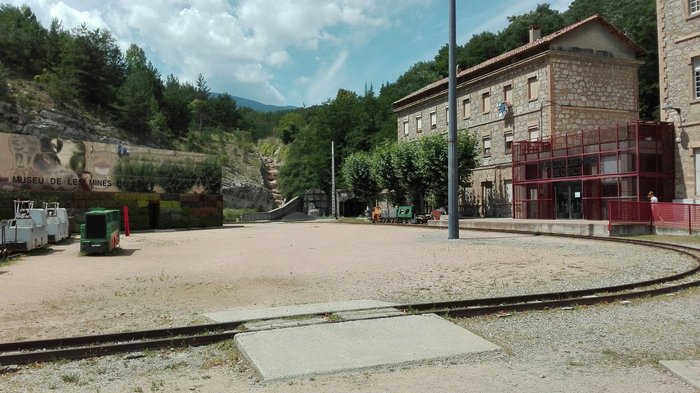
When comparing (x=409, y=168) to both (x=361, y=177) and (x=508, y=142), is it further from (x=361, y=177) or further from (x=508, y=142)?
(x=361, y=177)

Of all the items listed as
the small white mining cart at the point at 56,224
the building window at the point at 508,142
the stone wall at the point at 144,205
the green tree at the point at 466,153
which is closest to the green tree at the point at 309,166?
the stone wall at the point at 144,205

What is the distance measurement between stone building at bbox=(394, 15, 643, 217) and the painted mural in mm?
26361

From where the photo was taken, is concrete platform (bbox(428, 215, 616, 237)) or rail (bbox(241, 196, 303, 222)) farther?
rail (bbox(241, 196, 303, 222))

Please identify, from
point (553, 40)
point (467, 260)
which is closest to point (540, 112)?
point (553, 40)

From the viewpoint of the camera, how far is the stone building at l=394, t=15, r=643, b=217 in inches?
1566

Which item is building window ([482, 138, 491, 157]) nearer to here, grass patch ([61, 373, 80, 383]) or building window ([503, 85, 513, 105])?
building window ([503, 85, 513, 105])

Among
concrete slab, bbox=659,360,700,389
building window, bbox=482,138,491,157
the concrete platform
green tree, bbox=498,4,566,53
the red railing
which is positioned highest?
green tree, bbox=498,4,566,53

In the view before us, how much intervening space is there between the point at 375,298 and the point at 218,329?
11.2 feet

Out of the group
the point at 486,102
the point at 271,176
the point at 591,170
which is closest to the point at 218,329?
the point at 591,170

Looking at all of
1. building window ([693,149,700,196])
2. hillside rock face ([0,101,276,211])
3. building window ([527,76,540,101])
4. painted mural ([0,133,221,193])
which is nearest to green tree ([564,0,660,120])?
building window ([527,76,540,101])

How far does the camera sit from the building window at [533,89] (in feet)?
134

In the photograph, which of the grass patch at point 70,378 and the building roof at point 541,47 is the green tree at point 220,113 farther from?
the grass patch at point 70,378

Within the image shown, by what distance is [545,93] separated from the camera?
131 ft

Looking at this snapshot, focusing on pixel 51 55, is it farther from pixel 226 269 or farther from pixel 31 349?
pixel 31 349
